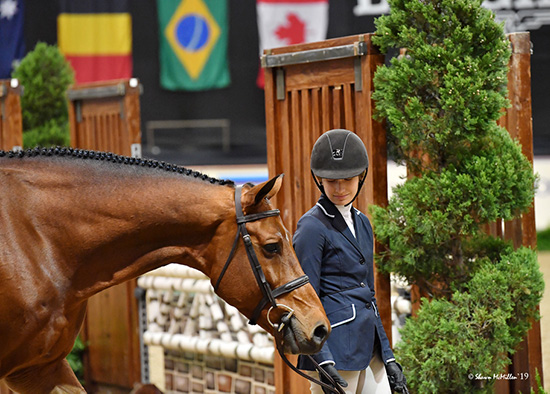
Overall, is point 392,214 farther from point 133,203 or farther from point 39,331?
point 39,331

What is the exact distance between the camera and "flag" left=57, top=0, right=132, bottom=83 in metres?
13.0

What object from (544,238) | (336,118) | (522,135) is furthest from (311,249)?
(544,238)

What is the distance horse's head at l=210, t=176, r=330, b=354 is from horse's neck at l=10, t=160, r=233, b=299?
0.36 ft

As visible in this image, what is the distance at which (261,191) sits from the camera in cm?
291

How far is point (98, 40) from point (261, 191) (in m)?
10.7

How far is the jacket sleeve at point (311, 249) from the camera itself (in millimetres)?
3039

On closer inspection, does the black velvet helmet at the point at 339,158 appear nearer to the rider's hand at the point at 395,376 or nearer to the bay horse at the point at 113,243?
the bay horse at the point at 113,243

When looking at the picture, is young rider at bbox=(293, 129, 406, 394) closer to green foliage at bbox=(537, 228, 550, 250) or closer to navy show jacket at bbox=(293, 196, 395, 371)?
navy show jacket at bbox=(293, 196, 395, 371)

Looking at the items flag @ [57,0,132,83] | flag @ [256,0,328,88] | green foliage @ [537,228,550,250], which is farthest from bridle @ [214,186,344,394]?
flag @ [57,0,132,83]

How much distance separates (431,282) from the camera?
400 cm

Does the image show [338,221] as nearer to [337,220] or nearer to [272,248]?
[337,220]

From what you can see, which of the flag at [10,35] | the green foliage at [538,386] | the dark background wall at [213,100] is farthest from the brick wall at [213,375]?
the flag at [10,35]

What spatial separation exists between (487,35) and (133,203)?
180 centimetres

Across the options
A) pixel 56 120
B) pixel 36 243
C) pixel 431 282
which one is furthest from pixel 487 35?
pixel 56 120
